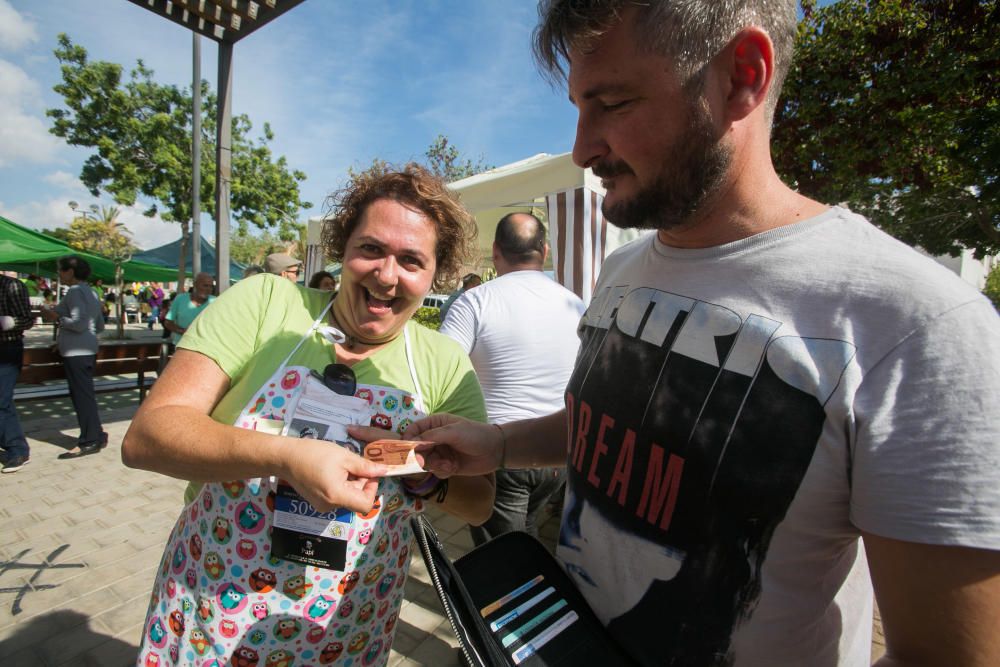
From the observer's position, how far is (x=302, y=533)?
4.23 ft

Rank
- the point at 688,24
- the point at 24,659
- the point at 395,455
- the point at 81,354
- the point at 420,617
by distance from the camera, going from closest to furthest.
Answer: the point at 688,24 → the point at 395,455 → the point at 24,659 → the point at 420,617 → the point at 81,354

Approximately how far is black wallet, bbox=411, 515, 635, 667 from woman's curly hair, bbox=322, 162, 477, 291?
1.01m

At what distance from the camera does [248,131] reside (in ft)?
60.5

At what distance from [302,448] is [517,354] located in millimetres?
1848

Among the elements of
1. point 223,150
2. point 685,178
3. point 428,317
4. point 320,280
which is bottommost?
point 428,317

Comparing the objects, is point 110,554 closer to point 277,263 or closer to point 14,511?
point 14,511

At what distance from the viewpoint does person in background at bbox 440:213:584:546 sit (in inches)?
110

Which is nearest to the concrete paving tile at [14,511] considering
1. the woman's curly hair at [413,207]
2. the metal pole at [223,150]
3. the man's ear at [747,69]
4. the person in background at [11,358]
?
the person in background at [11,358]

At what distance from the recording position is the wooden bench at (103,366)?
5.77 m

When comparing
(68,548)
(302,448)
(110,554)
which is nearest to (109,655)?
(110,554)

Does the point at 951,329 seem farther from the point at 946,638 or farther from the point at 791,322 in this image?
the point at 946,638

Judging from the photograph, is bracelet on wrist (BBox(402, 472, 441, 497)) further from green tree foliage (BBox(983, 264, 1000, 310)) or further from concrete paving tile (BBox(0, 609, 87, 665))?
green tree foliage (BBox(983, 264, 1000, 310))

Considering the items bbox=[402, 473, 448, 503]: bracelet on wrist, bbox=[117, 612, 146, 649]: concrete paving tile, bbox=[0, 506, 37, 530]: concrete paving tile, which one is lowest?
bbox=[117, 612, 146, 649]: concrete paving tile

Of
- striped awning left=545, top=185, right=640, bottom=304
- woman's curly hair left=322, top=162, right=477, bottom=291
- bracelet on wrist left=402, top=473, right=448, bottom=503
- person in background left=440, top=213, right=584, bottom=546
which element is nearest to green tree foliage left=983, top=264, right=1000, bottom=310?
striped awning left=545, top=185, right=640, bottom=304
